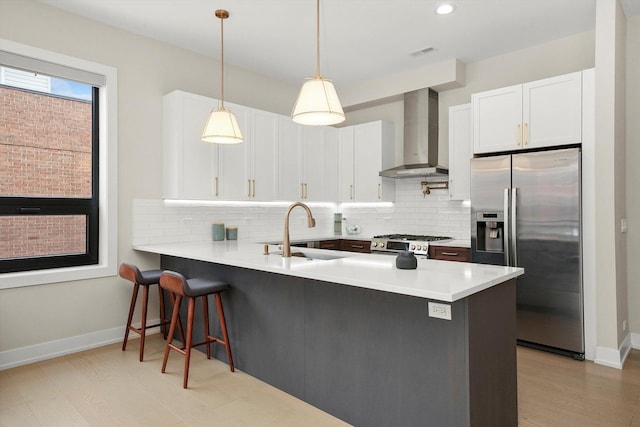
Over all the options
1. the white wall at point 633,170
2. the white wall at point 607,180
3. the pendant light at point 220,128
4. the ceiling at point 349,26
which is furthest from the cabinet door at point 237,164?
the white wall at point 633,170

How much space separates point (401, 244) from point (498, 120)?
5.33 ft

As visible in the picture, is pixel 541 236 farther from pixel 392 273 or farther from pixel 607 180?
pixel 392 273

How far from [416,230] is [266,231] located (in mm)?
1904

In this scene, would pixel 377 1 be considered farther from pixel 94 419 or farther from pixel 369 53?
pixel 94 419

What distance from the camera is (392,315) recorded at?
2.11 meters

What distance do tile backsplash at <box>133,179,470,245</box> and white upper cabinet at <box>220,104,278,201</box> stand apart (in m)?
0.36

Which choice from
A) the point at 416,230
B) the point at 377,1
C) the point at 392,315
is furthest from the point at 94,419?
the point at 416,230

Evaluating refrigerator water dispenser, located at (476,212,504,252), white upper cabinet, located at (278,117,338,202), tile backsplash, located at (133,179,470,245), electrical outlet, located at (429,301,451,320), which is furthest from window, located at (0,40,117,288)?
refrigerator water dispenser, located at (476,212,504,252)

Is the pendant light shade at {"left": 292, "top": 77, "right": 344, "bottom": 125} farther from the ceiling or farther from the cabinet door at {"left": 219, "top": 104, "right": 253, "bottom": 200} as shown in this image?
the cabinet door at {"left": 219, "top": 104, "right": 253, "bottom": 200}

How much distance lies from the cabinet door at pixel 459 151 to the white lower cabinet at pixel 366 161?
96 cm

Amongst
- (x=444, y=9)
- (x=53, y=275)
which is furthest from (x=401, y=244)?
(x=53, y=275)

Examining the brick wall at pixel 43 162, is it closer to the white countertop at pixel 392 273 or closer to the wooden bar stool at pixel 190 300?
the wooden bar stool at pixel 190 300

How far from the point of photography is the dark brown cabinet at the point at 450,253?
4.08 meters

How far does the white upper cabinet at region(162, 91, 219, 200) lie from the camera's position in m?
3.90
